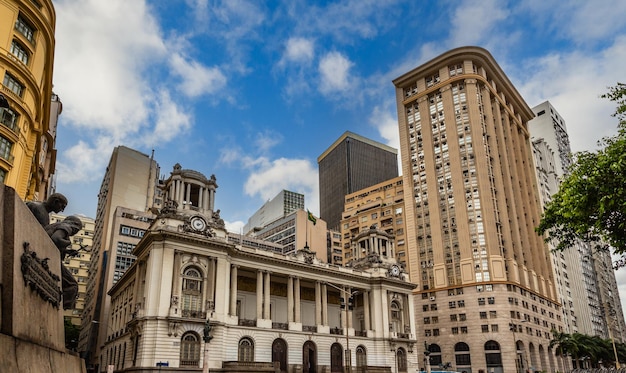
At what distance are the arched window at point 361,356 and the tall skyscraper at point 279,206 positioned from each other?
83.7 meters

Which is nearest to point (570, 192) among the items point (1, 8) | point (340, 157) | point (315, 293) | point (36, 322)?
point (36, 322)

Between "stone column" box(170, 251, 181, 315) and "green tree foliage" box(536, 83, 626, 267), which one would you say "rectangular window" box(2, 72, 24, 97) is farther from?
"green tree foliage" box(536, 83, 626, 267)

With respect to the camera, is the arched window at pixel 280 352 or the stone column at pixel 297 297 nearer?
the arched window at pixel 280 352

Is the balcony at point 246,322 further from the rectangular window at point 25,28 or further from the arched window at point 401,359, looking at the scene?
the rectangular window at point 25,28

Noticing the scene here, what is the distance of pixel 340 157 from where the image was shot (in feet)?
547

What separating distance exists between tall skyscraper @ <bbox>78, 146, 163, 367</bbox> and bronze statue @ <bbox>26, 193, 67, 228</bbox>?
5545 cm

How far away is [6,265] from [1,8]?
28584mm

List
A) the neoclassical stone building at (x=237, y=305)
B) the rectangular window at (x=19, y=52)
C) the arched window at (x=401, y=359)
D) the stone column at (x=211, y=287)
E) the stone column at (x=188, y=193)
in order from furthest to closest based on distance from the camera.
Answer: the arched window at (x=401, y=359) < the stone column at (x=188, y=193) < the stone column at (x=211, y=287) < the neoclassical stone building at (x=237, y=305) < the rectangular window at (x=19, y=52)

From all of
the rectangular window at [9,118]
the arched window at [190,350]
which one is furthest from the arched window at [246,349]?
the rectangular window at [9,118]

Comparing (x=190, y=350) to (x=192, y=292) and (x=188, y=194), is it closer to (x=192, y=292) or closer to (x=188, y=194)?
(x=192, y=292)

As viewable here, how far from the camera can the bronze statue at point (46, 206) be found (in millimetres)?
12195

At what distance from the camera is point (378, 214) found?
104 meters

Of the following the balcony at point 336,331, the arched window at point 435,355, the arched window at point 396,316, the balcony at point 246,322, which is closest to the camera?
the balcony at point 246,322

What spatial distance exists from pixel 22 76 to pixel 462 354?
2759 inches
